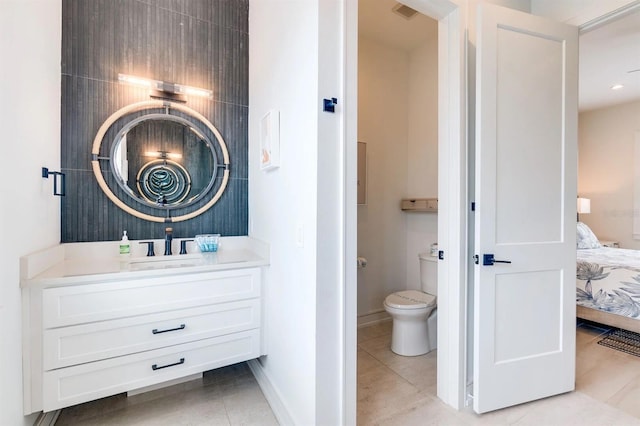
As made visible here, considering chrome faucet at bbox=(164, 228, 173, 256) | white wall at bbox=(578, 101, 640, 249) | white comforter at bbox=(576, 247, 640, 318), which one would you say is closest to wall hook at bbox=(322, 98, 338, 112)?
chrome faucet at bbox=(164, 228, 173, 256)

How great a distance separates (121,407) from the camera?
1700 mm

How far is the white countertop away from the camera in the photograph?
1.38 meters

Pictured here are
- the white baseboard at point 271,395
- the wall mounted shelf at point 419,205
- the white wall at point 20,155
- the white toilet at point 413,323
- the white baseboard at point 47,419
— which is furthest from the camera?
the wall mounted shelf at point 419,205

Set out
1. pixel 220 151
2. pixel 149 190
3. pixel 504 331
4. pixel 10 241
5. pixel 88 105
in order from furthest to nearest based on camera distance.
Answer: pixel 220 151 → pixel 149 190 → pixel 88 105 → pixel 504 331 → pixel 10 241

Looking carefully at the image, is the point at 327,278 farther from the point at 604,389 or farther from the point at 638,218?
the point at 638,218

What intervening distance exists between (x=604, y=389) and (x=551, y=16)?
2445 mm

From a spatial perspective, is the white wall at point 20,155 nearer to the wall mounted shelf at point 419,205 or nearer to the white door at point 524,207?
the white door at point 524,207

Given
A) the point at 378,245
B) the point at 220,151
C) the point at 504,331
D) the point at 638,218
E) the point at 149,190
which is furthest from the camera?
the point at 638,218

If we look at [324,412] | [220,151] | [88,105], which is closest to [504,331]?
[324,412]

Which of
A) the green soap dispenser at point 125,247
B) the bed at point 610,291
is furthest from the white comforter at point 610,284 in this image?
the green soap dispenser at point 125,247

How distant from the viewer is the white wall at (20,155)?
3.89 feet

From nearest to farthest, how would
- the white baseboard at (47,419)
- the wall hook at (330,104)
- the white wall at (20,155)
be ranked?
1. the white wall at (20,155)
2. the wall hook at (330,104)
3. the white baseboard at (47,419)

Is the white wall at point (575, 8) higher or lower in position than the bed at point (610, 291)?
higher

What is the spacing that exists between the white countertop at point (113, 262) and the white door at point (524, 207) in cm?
134
